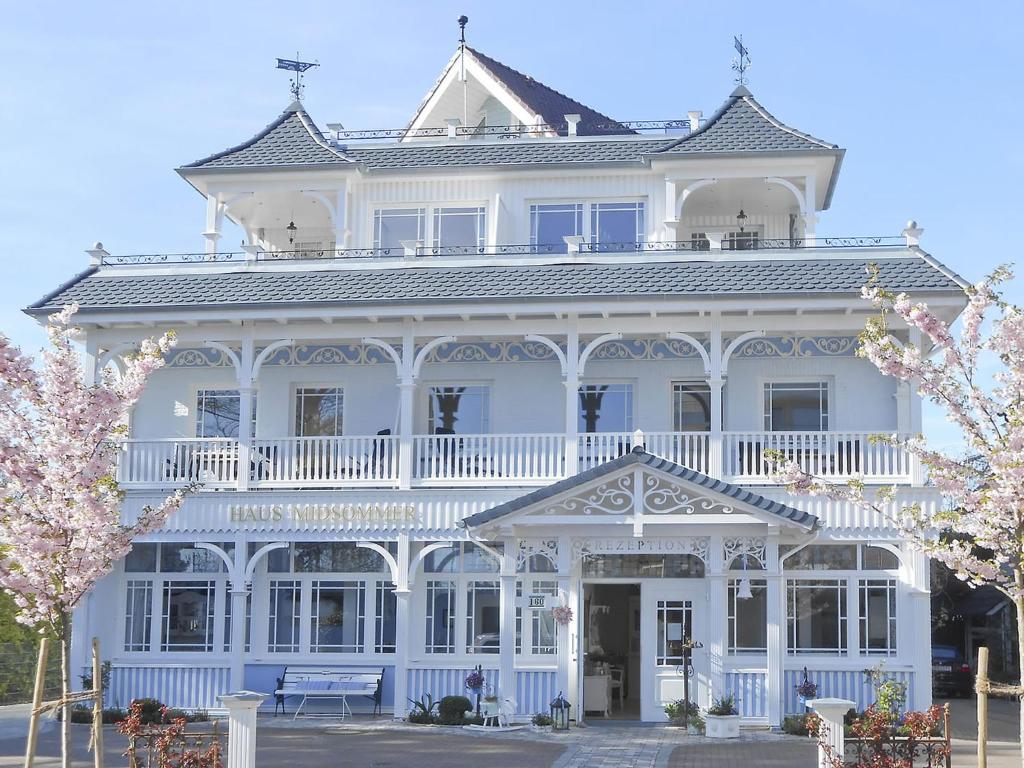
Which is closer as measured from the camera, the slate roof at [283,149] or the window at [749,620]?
the window at [749,620]

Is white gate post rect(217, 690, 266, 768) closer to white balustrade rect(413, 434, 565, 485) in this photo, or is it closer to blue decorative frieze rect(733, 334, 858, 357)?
white balustrade rect(413, 434, 565, 485)

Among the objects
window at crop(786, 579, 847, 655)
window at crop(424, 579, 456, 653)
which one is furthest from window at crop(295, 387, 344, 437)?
window at crop(786, 579, 847, 655)

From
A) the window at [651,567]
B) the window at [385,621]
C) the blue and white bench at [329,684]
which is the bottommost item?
the blue and white bench at [329,684]

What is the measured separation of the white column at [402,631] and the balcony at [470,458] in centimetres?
123

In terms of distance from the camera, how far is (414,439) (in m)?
24.1

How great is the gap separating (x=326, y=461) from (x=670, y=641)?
6.66 m

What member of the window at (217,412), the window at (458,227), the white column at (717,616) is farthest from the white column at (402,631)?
the window at (458,227)

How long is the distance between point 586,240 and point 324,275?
5.03m

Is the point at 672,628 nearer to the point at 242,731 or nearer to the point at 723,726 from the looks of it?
the point at 723,726

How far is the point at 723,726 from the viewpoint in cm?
2084

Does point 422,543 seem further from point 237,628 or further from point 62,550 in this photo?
point 62,550

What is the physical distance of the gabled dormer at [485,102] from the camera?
97.3ft

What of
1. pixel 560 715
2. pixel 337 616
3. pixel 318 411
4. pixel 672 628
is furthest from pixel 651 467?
pixel 318 411

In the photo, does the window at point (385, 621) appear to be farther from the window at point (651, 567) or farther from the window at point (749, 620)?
the window at point (749, 620)
